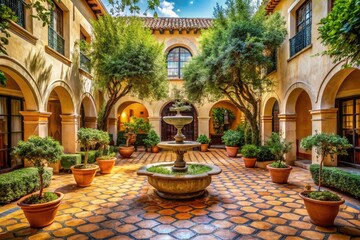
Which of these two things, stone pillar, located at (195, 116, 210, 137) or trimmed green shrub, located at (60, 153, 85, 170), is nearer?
trimmed green shrub, located at (60, 153, 85, 170)

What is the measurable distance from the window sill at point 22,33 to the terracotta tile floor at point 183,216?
4.21 metres

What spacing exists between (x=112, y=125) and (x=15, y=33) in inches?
387

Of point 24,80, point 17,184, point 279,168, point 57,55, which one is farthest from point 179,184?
point 57,55

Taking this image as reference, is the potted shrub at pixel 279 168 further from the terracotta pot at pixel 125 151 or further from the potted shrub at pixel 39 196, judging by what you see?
the terracotta pot at pixel 125 151

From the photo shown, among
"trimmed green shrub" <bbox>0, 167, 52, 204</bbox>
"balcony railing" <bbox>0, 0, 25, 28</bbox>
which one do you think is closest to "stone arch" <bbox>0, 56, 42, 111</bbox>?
"balcony railing" <bbox>0, 0, 25, 28</bbox>

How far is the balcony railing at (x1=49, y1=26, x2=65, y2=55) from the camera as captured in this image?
779 centimetres

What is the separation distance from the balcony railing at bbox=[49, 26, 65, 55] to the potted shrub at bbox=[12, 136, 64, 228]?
4933mm

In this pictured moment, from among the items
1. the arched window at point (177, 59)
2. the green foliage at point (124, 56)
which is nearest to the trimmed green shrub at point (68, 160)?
the green foliage at point (124, 56)

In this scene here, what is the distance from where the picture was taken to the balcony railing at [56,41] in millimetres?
7789

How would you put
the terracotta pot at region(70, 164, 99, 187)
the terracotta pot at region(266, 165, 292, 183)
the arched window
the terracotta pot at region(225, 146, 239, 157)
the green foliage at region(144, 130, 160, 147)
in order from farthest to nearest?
1. the arched window
2. the green foliage at region(144, 130, 160, 147)
3. the terracotta pot at region(225, 146, 239, 157)
4. the terracotta pot at region(266, 165, 292, 183)
5. the terracotta pot at region(70, 164, 99, 187)

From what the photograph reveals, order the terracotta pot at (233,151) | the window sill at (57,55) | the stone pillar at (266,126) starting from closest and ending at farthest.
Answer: the window sill at (57,55) → the terracotta pot at (233,151) → the stone pillar at (266,126)

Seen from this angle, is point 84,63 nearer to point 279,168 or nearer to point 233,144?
point 233,144

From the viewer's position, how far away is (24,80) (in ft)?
19.9

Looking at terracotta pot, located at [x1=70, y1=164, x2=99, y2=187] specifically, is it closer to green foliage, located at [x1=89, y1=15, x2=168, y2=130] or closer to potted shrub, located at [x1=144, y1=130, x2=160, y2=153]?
green foliage, located at [x1=89, y1=15, x2=168, y2=130]
